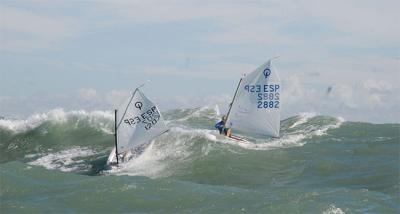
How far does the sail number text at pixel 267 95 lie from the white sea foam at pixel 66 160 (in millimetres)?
7370

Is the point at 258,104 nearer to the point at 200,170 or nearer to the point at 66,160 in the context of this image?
the point at 200,170

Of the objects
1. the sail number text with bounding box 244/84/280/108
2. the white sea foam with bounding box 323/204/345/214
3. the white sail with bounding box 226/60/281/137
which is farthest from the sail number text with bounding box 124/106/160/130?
the white sea foam with bounding box 323/204/345/214

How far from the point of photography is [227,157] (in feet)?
75.5

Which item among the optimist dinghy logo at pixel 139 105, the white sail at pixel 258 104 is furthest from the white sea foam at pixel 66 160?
the white sail at pixel 258 104

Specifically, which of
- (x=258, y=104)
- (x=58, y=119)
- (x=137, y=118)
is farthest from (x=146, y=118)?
(x=58, y=119)

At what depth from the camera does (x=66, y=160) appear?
24500 millimetres

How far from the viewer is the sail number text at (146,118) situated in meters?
23.5

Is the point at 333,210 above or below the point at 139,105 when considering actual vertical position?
below

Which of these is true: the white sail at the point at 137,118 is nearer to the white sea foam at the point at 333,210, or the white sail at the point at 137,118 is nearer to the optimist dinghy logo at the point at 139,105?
the optimist dinghy logo at the point at 139,105

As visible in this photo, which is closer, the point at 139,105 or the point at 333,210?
the point at 333,210

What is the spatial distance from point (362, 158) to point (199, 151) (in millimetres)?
6189

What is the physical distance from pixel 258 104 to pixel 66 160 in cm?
828

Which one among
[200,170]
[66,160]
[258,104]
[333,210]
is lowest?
[66,160]

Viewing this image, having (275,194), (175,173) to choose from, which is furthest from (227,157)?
(275,194)
